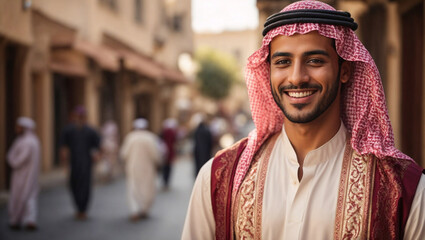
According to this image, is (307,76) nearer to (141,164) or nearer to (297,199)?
(297,199)

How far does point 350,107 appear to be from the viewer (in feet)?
7.00

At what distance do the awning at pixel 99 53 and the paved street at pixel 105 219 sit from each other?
3753 mm

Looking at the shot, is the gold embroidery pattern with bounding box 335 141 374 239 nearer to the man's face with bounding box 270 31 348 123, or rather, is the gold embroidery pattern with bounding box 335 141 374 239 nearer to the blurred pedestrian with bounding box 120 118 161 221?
the man's face with bounding box 270 31 348 123

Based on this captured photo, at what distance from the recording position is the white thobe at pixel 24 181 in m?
6.94

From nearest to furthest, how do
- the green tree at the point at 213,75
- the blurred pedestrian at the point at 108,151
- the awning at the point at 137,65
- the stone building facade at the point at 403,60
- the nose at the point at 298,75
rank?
1. the nose at the point at 298,75
2. the stone building facade at the point at 403,60
3. the blurred pedestrian at the point at 108,151
4. the awning at the point at 137,65
5. the green tree at the point at 213,75

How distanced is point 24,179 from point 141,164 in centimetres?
204

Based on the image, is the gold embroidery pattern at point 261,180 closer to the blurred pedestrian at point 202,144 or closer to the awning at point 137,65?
the blurred pedestrian at point 202,144

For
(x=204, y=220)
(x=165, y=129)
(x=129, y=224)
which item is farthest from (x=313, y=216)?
(x=165, y=129)

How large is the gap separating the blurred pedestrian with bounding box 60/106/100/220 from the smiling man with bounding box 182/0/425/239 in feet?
20.8

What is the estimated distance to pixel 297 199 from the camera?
1.91 m

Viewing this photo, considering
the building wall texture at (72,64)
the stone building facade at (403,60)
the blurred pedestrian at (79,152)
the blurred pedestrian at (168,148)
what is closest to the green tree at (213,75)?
the building wall texture at (72,64)

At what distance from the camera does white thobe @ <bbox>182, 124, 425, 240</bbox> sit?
1832 mm

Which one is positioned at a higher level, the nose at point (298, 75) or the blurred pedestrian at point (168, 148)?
the nose at point (298, 75)

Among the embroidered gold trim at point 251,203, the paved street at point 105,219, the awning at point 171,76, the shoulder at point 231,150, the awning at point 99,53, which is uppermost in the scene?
the awning at point 99,53
